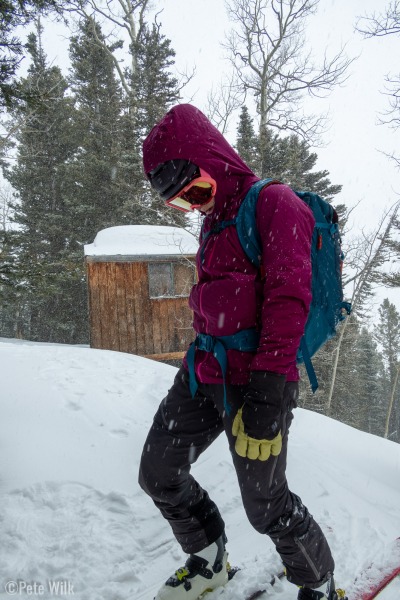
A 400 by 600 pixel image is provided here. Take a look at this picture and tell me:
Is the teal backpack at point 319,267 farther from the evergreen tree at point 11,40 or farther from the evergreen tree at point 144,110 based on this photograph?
the evergreen tree at point 144,110

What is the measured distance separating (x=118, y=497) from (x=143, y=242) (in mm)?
11906

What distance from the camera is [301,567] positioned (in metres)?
1.75

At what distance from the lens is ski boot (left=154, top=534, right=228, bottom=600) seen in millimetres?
1987

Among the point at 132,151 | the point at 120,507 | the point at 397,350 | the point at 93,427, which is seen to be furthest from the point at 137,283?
the point at 397,350

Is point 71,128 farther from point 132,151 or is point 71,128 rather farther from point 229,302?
point 229,302

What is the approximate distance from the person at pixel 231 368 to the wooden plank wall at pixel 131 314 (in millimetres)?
11504

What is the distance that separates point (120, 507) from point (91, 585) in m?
0.72

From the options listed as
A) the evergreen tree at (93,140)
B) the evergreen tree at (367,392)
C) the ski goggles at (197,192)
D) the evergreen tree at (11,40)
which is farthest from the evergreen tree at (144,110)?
the evergreen tree at (367,392)

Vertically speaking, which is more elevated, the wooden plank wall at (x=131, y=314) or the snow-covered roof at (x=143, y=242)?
the snow-covered roof at (x=143, y=242)

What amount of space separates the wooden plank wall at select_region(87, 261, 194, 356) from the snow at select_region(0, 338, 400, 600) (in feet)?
28.2

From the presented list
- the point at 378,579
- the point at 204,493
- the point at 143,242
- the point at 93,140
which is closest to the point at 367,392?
the point at 143,242

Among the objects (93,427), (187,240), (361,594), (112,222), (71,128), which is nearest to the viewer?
(361,594)

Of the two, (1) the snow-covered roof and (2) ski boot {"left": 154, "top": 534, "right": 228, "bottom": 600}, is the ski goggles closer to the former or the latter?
(2) ski boot {"left": 154, "top": 534, "right": 228, "bottom": 600}

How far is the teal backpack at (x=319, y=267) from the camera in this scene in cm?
174
